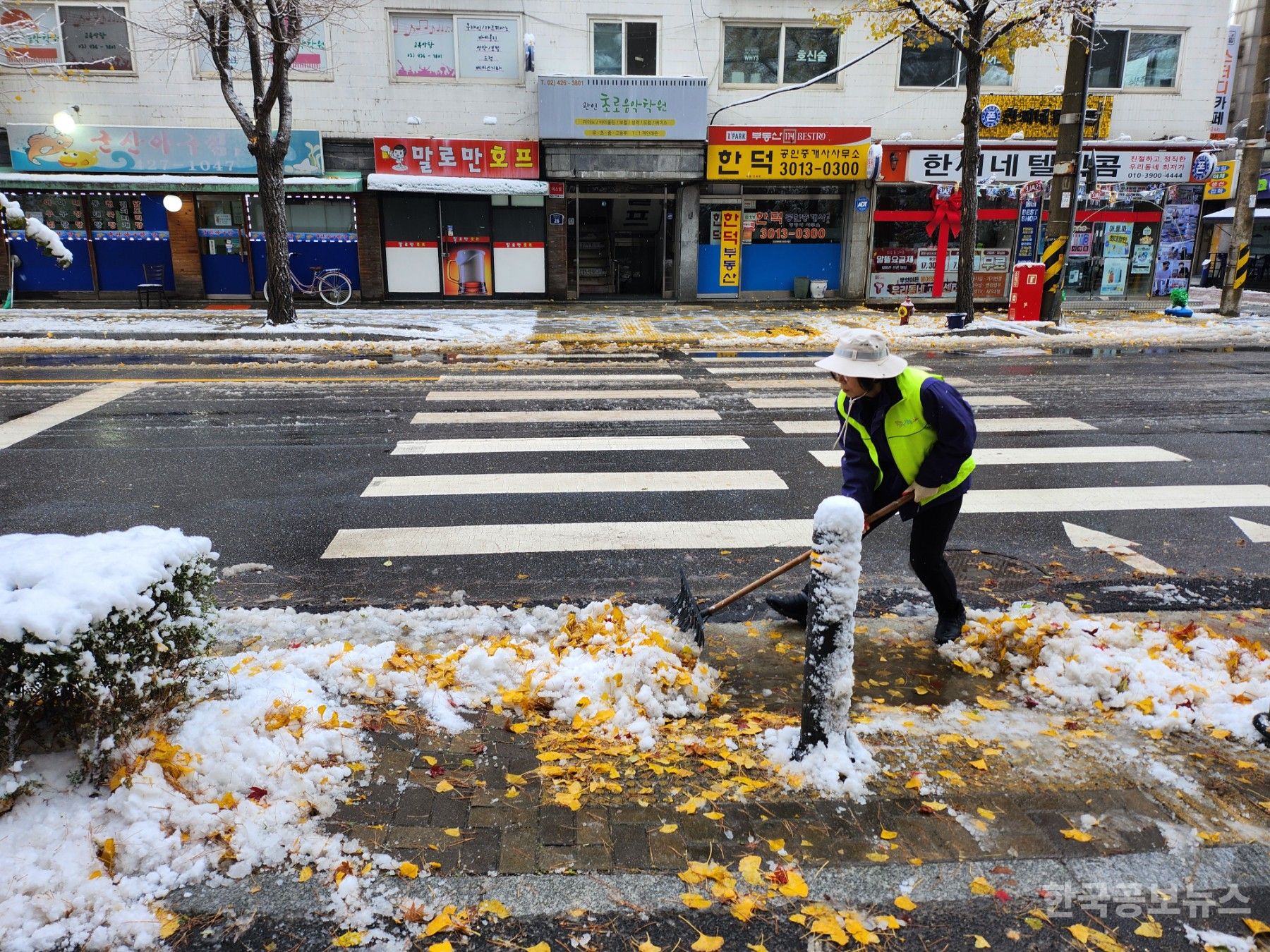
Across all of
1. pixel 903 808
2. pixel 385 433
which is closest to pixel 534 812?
pixel 903 808

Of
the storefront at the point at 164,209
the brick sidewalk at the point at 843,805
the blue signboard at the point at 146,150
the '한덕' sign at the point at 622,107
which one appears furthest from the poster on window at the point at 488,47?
the brick sidewalk at the point at 843,805

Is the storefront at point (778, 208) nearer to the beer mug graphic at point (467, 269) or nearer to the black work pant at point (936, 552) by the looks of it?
the beer mug graphic at point (467, 269)

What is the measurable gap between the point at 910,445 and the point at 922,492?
236 millimetres

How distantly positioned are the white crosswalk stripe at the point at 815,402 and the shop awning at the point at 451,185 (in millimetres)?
11282

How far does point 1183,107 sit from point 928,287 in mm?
7597

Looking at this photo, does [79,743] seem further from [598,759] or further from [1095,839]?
[1095,839]

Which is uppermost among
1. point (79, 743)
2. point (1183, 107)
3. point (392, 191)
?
point (1183, 107)

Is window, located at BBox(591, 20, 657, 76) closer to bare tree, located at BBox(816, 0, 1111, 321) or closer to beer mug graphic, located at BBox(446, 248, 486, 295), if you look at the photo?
bare tree, located at BBox(816, 0, 1111, 321)

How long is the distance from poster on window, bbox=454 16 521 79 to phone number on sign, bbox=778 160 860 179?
661 cm

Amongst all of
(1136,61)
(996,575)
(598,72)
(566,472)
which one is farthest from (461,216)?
(996,575)

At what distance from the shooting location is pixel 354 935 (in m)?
2.64

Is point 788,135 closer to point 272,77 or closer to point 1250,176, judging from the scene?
point 1250,176

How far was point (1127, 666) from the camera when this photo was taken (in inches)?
163

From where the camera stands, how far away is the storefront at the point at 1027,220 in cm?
Result: 2155
